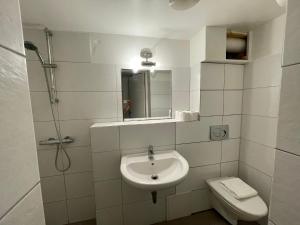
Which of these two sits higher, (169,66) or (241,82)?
(169,66)

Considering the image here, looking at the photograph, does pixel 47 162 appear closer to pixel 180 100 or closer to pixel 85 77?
pixel 85 77

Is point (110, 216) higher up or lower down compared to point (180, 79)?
lower down

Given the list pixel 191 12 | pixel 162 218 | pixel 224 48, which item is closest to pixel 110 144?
pixel 162 218

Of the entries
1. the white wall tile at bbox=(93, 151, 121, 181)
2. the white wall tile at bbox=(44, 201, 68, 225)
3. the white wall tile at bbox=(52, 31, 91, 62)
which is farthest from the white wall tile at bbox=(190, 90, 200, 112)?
the white wall tile at bbox=(44, 201, 68, 225)

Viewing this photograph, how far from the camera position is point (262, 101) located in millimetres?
1528

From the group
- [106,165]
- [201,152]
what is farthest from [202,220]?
[106,165]

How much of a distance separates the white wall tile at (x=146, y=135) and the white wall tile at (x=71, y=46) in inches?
33.1

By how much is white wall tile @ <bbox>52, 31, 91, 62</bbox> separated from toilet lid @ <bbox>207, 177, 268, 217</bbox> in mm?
1868

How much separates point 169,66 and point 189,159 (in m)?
1.07

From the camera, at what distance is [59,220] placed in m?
1.66

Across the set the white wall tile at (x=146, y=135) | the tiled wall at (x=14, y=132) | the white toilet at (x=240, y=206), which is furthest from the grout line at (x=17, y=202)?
the white toilet at (x=240, y=206)

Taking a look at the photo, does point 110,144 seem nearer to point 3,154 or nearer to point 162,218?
point 162,218

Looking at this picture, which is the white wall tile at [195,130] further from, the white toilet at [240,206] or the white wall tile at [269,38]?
the white wall tile at [269,38]

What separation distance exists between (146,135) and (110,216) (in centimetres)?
88
